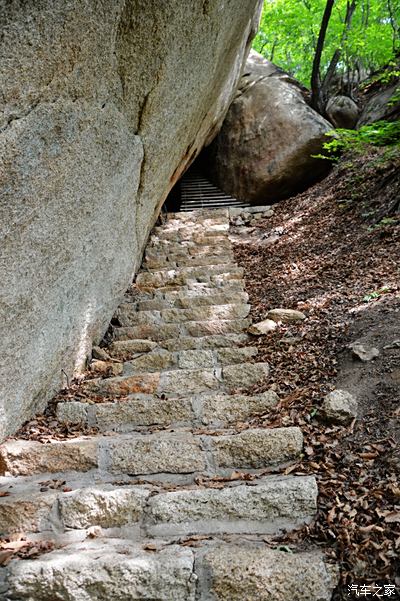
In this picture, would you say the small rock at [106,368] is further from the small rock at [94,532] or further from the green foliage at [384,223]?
the green foliage at [384,223]

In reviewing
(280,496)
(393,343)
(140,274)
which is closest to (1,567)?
(280,496)

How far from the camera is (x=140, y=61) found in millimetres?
3510

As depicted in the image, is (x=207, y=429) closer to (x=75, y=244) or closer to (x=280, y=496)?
(x=280, y=496)

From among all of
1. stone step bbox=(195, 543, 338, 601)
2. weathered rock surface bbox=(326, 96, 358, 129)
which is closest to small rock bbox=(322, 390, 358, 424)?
stone step bbox=(195, 543, 338, 601)

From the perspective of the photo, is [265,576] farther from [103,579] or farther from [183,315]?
[183,315]

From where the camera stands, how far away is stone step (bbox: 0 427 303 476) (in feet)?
8.08

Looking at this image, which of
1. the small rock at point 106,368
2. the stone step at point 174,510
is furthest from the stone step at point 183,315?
the stone step at point 174,510

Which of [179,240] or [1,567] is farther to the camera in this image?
→ [179,240]

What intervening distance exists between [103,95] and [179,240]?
11.9 feet

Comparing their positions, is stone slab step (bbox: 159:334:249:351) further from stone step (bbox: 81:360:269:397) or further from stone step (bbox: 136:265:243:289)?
stone step (bbox: 136:265:243:289)

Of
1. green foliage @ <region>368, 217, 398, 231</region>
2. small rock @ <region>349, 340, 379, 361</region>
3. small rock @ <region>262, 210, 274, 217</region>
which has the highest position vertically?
green foliage @ <region>368, 217, 398, 231</region>

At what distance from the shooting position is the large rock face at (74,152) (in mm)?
2297

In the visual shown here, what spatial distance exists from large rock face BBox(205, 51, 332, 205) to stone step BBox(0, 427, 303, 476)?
621cm

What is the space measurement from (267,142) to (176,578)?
7626 mm
